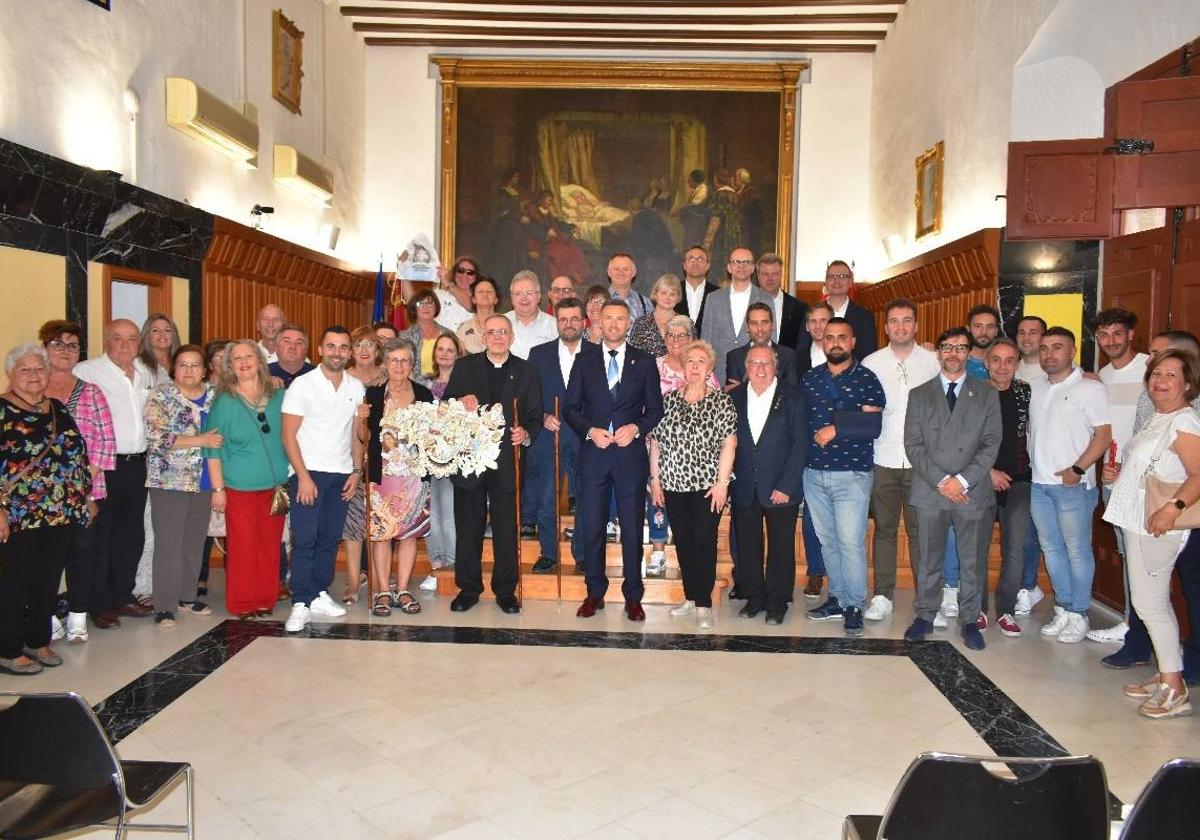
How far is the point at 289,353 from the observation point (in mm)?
5695

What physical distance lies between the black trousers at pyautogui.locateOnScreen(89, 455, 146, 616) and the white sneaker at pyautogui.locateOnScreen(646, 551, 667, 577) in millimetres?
2912

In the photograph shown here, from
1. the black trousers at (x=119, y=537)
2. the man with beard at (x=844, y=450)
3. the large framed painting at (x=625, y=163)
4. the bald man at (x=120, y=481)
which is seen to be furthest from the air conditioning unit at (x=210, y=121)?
the man with beard at (x=844, y=450)

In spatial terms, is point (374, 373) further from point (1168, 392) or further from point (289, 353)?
point (1168, 392)

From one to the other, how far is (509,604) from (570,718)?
1648 millimetres

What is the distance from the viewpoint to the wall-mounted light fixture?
364 inches

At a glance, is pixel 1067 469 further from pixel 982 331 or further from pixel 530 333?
pixel 530 333

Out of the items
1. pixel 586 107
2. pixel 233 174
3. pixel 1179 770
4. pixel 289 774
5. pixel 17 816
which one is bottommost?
pixel 289 774

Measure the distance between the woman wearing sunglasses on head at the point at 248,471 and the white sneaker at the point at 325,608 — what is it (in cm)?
23

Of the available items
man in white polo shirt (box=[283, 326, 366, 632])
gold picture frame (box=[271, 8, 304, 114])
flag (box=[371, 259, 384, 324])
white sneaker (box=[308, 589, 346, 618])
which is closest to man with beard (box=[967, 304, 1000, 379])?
man in white polo shirt (box=[283, 326, 366, 632])

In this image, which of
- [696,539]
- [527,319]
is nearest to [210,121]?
[527,319]

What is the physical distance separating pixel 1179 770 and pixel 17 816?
8.27 feet

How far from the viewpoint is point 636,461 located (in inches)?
210

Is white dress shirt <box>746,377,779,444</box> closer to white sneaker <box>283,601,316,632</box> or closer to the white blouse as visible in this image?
the white blouse

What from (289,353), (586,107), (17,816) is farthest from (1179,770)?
(586,107)
